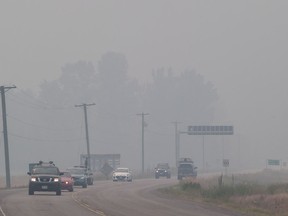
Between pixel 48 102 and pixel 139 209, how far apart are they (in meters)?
157

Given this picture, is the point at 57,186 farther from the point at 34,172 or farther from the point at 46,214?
the point at 46,214

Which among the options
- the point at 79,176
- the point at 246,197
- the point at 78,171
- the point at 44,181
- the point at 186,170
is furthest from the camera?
the point at 186,170

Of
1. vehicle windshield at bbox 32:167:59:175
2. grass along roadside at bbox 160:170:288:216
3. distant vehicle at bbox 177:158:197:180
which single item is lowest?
grass along roadside at bbox 160:170:288:216

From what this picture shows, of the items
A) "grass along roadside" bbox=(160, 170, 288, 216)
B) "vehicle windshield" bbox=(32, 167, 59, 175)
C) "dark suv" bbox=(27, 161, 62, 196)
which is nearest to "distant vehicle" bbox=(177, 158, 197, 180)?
"grass along roadside" bbox=(160, 170, 288, 216)

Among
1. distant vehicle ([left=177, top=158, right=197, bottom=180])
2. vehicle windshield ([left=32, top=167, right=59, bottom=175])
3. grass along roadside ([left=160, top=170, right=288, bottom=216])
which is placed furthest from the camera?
distant vehicle ([left=177, top=158, right=197, bottom=180])

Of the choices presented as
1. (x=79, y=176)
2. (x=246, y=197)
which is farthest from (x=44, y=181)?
(x=79, y=176)

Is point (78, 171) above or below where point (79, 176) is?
above

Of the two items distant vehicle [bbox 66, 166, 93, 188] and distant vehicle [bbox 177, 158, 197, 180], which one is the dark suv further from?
distant vehicle [bbox 177, 158, 197, 180]

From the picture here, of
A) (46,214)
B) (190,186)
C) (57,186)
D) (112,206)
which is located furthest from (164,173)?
(46,214)

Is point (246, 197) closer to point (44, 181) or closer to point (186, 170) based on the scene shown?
point (44, 181)

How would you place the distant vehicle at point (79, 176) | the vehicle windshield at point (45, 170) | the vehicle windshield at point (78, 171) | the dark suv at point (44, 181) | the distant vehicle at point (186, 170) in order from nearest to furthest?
the dark suv at point (44, 181) < the vehicle windshield at point (45, 170) < the distant vehicle at point (79, 176) < the vehicle windshield at point (78, 171) < the distant vehicle at point (186, 170)

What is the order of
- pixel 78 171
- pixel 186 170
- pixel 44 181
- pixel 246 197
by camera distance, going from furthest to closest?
1. pixel 186 170
2. pixel 78 171
3. pixel 44 181
4. pixel 246 197

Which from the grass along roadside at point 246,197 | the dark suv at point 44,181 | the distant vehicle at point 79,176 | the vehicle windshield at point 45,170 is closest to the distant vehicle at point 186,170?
the distant vehicle at point 79,176

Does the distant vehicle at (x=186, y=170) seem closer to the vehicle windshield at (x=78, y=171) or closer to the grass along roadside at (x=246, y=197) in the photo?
the vehicle windshield at (x=78, y=171)
